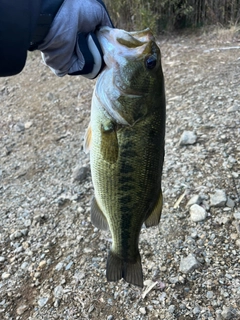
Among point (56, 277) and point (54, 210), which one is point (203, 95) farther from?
point (56, 277)

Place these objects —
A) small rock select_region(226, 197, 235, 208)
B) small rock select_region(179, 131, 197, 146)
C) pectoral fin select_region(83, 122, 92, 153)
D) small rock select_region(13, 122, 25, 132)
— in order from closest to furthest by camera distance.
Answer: pectoral fin select_region(83, 122, 92, 153) < small rock select_region(226, 197, 235, 208) < small rock select_region(179, 131, 197, 146) < small rock select_region(13, 122, 25, 132)

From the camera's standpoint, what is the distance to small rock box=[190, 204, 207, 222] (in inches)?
128

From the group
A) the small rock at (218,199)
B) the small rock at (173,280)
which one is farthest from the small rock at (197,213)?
the small rock at (173,280)

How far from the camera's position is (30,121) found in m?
5.84

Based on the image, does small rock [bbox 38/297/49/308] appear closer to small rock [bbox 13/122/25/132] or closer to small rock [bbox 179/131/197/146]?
small rock [bbox 179/131/197/146]

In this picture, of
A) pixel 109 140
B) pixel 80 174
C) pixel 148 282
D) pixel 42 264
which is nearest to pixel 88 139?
pixel 109 140

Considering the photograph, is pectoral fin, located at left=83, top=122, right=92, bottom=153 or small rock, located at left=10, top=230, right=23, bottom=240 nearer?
pectoral fin, located at left=83, top=122, right=92, bottom=153

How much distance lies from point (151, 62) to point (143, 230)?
179 cm

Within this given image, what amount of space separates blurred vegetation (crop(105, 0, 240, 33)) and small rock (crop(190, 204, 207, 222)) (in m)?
4.73

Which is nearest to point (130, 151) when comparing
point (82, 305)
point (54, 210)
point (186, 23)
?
point (82, 305)

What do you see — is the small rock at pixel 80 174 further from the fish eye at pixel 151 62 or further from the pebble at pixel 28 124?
the fish eye at pixel 151 62

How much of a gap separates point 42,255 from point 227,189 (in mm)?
1737

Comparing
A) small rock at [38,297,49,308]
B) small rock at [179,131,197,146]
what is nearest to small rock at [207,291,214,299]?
small rock at [38,297,49,308]

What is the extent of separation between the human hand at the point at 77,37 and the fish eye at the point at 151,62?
0.23 meters
